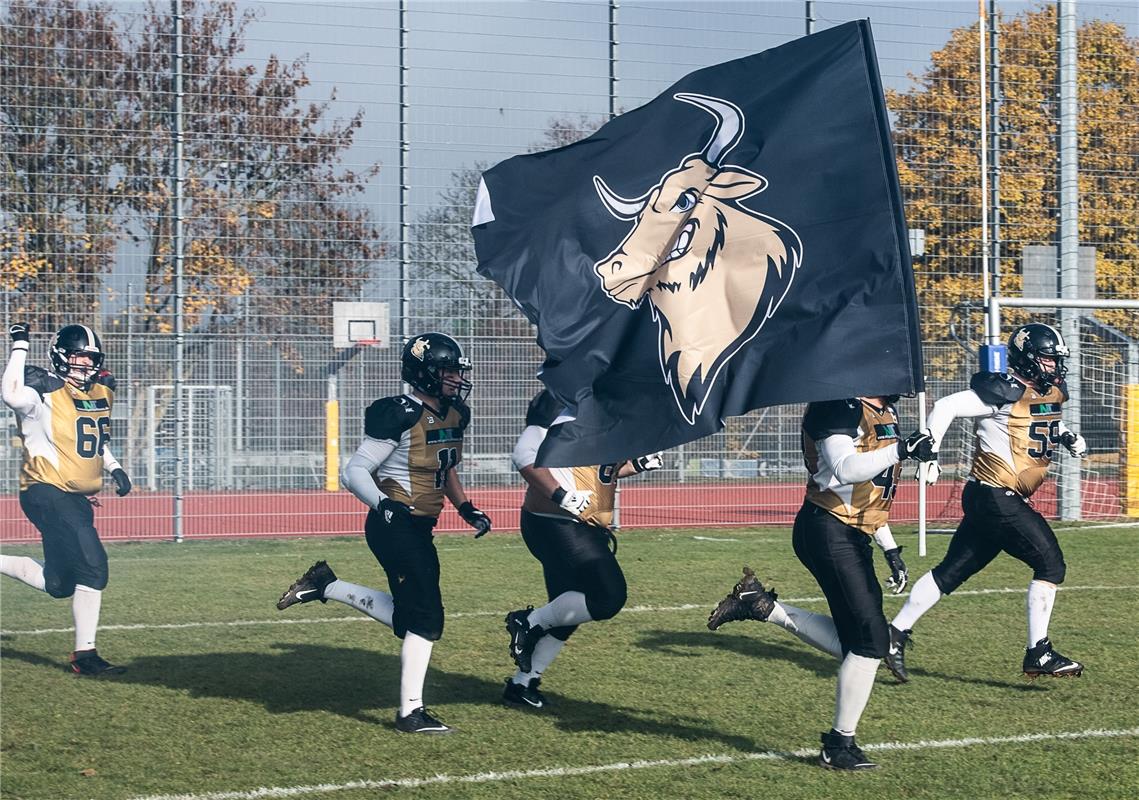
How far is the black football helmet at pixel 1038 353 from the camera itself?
28.9 feet

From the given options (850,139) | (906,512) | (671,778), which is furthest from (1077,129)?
(671,778)

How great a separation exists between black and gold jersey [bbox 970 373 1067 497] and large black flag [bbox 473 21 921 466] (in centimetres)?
296

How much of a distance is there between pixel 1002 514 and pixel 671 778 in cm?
352

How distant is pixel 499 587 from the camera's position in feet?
41.9

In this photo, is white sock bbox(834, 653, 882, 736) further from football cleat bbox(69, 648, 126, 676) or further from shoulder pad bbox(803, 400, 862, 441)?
football cleat bbox(69, 648, 126, 676)

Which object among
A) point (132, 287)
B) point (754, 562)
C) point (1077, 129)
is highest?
point (1077, 129)

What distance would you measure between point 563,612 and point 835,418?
213 centimetres

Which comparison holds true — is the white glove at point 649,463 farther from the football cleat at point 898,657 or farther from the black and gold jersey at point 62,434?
the black and gold jersey at point 62,434

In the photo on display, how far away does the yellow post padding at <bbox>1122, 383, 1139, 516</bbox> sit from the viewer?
18.6 metres

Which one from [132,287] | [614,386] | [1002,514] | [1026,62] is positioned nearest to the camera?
[614,386]

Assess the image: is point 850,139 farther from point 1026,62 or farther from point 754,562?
point 1026,62

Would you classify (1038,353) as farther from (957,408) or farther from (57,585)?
(57,585)

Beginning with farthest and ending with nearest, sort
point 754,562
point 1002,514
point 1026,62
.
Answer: point 1026,62
point 754,562
point 1002,514

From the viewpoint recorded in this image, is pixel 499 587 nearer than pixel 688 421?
No
